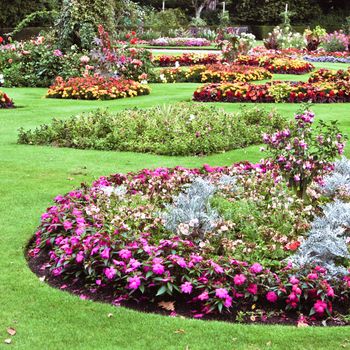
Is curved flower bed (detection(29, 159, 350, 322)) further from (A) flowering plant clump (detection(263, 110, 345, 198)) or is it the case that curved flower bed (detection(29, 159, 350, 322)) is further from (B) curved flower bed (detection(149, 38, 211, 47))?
(B) curved flower bed (detection(149, 38, 211, 47))

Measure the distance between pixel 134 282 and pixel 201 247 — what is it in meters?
0.65

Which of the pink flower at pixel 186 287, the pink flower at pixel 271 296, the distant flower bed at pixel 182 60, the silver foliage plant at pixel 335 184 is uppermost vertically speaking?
the silver foliage plant at pixel 335 184

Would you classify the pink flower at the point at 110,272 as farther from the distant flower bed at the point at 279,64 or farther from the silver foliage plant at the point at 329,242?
the distant flower bed at the point at 279,64

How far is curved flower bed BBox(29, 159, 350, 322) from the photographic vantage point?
4.30m

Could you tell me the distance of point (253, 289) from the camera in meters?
4.29

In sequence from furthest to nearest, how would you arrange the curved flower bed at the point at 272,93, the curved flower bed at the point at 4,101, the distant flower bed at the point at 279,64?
the distant flower bed at the point at 279,64 < the curved flower bed at the point at 272,93 < the curved flower bed at the point at 4,101

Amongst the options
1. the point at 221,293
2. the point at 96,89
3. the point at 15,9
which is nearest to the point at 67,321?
the point at 221,293

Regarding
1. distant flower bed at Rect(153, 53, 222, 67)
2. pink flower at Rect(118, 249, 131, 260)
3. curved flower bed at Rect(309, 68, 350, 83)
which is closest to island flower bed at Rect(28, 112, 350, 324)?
pink flower at Rect(118, 249, 131, 260)

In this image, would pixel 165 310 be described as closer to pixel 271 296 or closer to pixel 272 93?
pixel 271 296

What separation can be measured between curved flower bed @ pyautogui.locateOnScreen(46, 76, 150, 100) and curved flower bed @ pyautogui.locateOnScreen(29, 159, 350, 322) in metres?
9.17

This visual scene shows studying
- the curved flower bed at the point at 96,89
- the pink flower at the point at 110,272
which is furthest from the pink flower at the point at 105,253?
the curved flower bed at the point at 96,89

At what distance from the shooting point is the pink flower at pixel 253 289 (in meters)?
4.29

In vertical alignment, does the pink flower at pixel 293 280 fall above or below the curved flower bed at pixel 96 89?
above

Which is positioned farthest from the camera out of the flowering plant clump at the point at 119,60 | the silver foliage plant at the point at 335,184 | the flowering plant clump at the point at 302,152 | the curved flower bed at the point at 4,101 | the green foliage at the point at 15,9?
the green foliage at the point at 15,9
